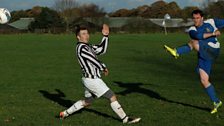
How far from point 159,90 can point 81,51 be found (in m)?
5.59

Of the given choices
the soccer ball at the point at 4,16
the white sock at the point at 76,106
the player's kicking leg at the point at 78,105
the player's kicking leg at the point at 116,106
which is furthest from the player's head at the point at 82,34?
the soccer ball at the point at 4,16

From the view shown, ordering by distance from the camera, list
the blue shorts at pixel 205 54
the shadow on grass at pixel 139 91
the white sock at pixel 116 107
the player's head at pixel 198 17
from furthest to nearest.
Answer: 1. the shadow on grass at pixel 139 91
2. the blue shorts at pixel 205 54
3. the player's head at pixel 198 17
4. the white sock at pixel 116 107

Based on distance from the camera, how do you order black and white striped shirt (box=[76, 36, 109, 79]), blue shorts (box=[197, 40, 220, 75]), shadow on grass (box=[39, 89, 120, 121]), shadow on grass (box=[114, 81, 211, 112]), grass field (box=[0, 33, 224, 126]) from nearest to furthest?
black and white striped shirt (box=[76, 36, 109, 79]) < grass field (box=[0, 33, 224, 126]) < blue shorts (box=[197, 40, 220, 75]) < shadow on grass (box=[39, 89, 120, 121]) < shadow on grass (box=[114, 81, 211, 112])

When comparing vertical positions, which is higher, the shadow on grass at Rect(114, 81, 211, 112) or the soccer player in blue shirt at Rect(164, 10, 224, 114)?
the soccer player in blue shirt at Rect(164, 10, 224, 114)

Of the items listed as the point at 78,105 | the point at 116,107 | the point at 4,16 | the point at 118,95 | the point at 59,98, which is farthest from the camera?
the point at 4,16

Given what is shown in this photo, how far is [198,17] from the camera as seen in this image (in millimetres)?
9867

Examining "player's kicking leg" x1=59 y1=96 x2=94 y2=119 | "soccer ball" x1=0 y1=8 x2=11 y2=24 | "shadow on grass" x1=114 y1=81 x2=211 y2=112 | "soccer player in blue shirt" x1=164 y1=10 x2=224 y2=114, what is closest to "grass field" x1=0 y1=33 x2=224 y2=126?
"shadow on grass" x1=114 y1=81 x2=211 y2=112

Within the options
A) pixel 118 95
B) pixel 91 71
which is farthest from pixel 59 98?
pixel 91 71

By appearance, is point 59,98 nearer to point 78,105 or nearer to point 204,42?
point 78,105

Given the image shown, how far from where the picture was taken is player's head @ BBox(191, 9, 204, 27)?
385 inches

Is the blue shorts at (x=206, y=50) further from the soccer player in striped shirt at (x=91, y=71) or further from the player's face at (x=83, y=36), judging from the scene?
the player's face at (x=83, y=36)

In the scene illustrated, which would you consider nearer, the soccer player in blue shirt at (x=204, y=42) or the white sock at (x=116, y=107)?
the white sock at (x=116, y=107)

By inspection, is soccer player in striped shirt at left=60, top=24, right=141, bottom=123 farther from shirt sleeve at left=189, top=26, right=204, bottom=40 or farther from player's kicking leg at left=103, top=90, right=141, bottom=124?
shirt sleeve at left=189, top=26, right=204, bottom=40

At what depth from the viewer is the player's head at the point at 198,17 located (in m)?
9.78
